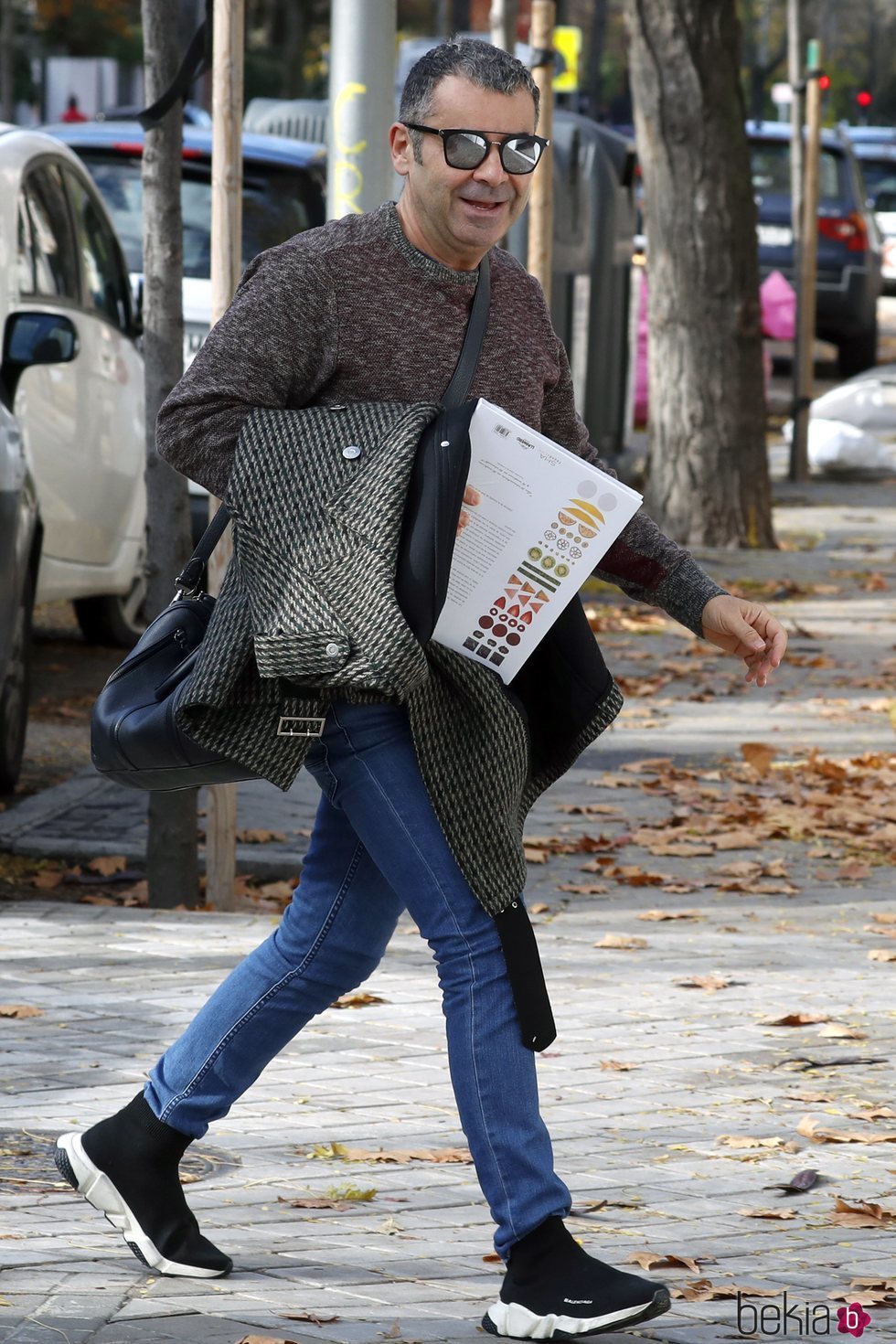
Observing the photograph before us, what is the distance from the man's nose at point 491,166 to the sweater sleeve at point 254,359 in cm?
28

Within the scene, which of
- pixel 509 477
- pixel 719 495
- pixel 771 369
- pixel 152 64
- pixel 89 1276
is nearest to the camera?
pixel 509 477

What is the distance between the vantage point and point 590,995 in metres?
5.28

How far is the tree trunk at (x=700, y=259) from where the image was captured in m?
12.7

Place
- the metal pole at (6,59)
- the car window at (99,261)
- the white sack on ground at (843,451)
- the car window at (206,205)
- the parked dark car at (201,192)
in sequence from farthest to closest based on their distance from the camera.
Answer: the metal pole at (6,59)
the white sack on ground at (843,451)
the car window at (206,205)
the parked dark car at (201,192)
the car window at (99,261)

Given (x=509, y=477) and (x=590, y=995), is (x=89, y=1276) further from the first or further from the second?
(x=590, y=995)

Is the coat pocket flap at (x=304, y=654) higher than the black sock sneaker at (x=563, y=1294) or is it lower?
higher

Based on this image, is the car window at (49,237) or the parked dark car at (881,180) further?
the parked dark car at (881,180)

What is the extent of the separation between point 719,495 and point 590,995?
8.09 meters

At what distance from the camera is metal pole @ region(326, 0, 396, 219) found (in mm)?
6656

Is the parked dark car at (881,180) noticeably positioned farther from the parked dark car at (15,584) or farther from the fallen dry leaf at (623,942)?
the fallen dry leaf at (623,942)

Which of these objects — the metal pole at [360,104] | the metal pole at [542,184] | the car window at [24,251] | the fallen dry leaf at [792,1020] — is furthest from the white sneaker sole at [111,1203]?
the metal pole at [542,184]

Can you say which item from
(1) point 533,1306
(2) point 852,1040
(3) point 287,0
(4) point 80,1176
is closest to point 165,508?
(2) point 852,1040

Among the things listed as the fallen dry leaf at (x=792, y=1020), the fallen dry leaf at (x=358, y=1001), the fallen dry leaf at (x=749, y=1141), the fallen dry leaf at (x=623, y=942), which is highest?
the fallen dry leaf at (x=749, y=1141)

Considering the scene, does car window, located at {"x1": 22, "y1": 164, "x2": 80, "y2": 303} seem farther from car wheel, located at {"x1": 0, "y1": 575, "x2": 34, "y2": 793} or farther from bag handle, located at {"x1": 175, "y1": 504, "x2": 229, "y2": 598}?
bag handle, located at {"x1": 175, "y1": 504, "x2": 229, "y2": 598}
